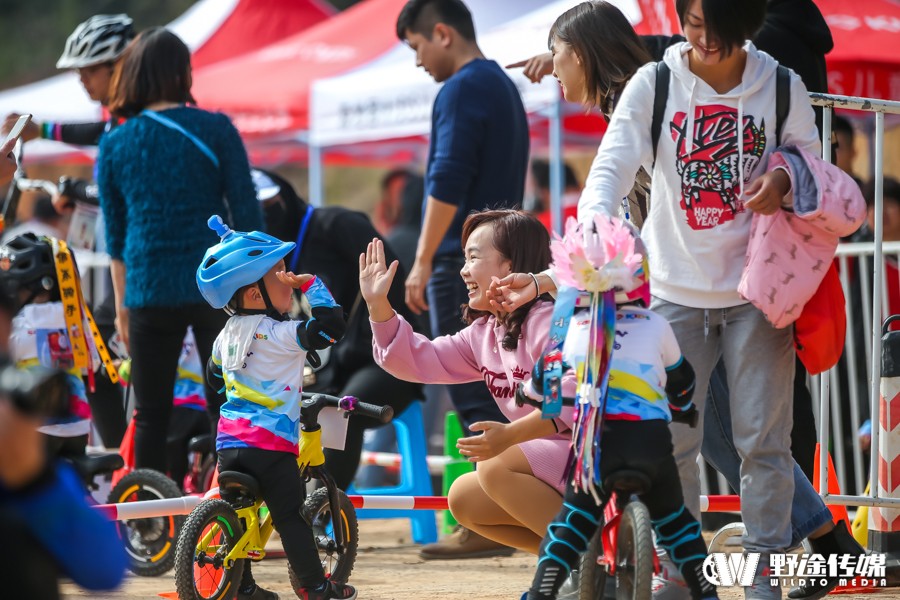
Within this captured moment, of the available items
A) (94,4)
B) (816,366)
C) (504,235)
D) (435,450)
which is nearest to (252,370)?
(504,235)

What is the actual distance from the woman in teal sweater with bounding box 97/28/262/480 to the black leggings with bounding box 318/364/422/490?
65 centimetres

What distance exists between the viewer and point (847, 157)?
7465mm

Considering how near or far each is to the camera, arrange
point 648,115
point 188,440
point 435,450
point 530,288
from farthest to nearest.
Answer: point 435,450, point 188,440, point 648,115, point 530,288

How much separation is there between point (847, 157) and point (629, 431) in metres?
4.86

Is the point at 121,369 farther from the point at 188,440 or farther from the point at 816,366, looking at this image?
the point at 816,366

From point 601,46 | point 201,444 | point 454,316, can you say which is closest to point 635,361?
point 601,46

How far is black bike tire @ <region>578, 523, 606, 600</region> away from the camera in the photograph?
10.4 ft

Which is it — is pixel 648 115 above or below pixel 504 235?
above

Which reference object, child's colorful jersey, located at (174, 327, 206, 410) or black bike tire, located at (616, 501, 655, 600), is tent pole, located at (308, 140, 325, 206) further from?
black bike tire, located at (616, 501, 655, 600)

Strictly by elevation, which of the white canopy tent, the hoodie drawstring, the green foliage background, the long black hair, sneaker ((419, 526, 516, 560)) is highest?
the green foliage background

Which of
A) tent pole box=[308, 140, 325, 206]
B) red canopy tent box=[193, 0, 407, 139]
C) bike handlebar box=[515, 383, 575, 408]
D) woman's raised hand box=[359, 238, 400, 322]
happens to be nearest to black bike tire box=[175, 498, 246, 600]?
woman's raised hand box=[359, 238, 400, 322]

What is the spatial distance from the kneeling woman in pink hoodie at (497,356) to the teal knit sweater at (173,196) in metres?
1.30

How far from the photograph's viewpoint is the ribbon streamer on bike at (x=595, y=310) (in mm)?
3080

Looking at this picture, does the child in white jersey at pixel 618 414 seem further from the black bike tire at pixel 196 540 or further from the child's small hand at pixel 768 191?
the black bike tire at pixel 196 540
